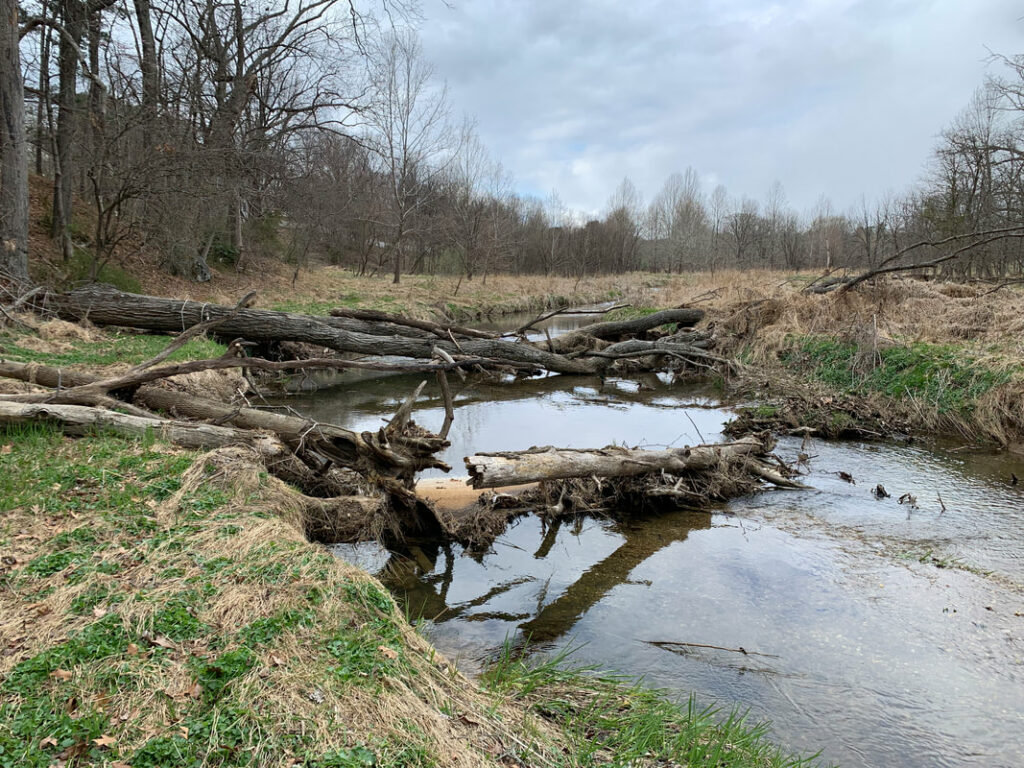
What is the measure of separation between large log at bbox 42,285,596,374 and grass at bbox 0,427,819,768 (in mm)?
6945

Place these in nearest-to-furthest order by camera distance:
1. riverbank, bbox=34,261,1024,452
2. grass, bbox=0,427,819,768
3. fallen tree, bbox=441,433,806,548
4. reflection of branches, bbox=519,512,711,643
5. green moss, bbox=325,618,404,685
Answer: grass, bbox=0,427,819,768, green moss, bbox=325,618,404,685, reflection of branches, bbox=519,512,711,643, fallen tree, bbox=441,433,806,548, riverbank, bbox=34,261,1024,452

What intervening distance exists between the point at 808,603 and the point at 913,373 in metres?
7.23

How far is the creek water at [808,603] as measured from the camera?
12.0ft

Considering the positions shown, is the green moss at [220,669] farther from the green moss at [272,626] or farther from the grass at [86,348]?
the grass at [86,348]

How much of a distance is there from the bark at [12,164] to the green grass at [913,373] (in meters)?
14.6

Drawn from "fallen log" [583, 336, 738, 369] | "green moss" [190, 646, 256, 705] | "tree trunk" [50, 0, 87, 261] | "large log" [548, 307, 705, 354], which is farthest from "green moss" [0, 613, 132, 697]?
"tree trunk" [50, 0, 87, 261]

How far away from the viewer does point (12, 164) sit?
10.8 m

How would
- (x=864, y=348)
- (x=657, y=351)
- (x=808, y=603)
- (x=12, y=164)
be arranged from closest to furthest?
(x=808, y=603)
(x=12, y=164)
(x=864, y=348)
(x=657, y=351)

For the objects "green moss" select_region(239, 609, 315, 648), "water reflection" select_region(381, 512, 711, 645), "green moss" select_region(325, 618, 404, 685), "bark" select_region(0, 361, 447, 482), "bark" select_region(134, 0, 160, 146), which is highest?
"bark" select_region(134, 0, 160, 146)

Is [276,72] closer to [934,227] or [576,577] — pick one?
[576,577]

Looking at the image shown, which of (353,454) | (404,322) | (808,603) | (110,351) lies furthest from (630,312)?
(808,603)

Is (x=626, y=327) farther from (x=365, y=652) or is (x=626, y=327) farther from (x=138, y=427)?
(x=365, y=652)

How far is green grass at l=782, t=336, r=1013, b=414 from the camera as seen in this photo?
939cm

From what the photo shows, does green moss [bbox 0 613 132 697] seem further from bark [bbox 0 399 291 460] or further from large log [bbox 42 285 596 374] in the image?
large log [bbox 42 285 596 374]
